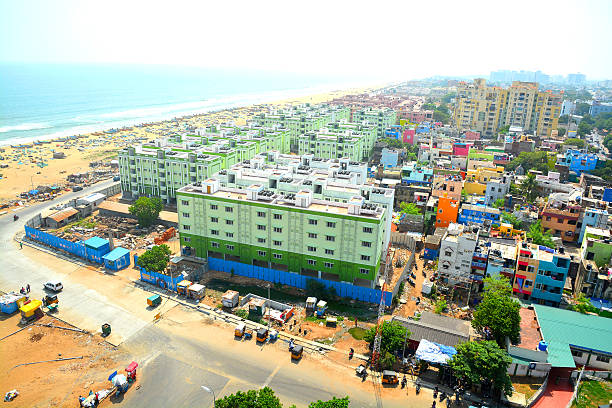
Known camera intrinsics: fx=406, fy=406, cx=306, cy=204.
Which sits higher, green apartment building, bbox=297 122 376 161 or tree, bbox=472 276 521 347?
green apartment building, bbox=297 122 376 161

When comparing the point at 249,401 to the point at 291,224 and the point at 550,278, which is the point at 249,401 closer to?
the point at 291,224

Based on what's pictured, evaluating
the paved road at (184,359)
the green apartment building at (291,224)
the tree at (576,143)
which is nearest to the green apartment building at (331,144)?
the green apartment building at (291,224)

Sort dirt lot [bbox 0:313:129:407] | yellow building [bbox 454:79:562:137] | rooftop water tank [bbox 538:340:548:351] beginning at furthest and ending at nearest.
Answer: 1. yellow building [bbox 454:79:562:137]
2. rooftop water tank [bbox 538:340:548:351]
3. dirt lot [bbox 0:313:129:407]

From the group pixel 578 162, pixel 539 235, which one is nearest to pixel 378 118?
pixel 578 162

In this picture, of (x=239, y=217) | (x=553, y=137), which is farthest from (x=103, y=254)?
(x=553, y=137)

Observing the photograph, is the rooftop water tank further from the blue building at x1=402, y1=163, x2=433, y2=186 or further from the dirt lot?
the blue building at x1=402, y1=163, x2=433, y2=186

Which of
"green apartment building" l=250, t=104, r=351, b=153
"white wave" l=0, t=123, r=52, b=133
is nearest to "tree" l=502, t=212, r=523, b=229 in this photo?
"green apartment building" l=250, t=104, r=351, b=153

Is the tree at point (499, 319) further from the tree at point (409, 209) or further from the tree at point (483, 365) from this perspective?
the tree at point (409, 209)
